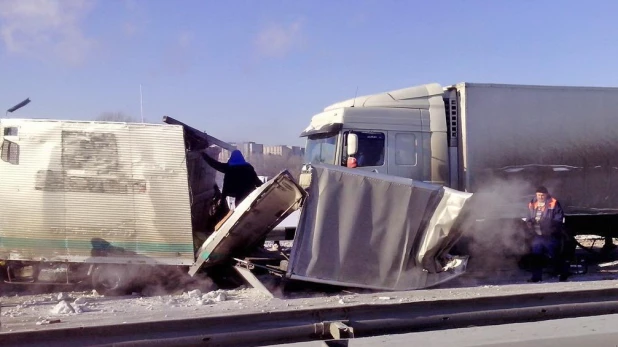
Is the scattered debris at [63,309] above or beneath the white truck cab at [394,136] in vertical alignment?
beneath

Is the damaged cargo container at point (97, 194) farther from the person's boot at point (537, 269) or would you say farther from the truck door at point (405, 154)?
the person's boot at point (537, 269)

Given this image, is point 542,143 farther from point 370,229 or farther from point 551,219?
point 370,229

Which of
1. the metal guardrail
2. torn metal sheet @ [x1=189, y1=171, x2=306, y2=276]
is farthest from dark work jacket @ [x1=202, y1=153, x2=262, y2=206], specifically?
the metal guardrail

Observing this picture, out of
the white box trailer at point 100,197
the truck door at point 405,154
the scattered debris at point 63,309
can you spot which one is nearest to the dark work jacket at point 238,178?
the white box trailer at point 100,197

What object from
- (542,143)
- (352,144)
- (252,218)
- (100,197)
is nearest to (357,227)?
(252,218)

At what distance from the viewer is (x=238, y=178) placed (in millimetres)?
9680

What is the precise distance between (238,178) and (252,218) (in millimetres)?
1502

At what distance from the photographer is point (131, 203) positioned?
8.37m

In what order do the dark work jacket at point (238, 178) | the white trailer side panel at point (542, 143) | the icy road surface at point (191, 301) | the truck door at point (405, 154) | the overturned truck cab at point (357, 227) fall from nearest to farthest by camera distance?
the icy road surface at point (191, 301), the overturned truck cab at point (357, 227), the dark work jacket at point (238, 178), the truck door at point (405, 154), the white trailer side panel at point (542, 143)

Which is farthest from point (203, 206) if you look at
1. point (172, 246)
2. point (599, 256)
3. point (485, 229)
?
point (599, 256)

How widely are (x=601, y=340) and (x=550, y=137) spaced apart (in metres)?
8.08

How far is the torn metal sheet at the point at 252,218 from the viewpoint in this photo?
789 centimetres

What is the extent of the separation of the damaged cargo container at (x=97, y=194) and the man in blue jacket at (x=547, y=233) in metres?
5.67

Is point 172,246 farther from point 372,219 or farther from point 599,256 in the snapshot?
point 599,256
